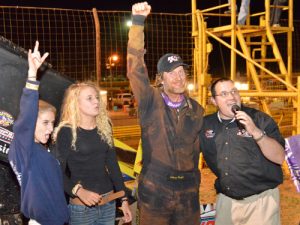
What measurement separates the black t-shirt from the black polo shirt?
91 centimetres

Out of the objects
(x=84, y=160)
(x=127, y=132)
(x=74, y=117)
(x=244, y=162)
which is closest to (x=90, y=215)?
(x=84, y=160)

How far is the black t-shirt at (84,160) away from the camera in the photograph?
10.0 feet

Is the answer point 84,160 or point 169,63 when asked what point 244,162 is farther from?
point 84,160

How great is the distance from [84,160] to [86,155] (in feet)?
0.13

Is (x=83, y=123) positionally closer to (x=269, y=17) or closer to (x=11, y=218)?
(x=11, y=218)

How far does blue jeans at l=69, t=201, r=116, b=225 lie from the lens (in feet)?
10.1

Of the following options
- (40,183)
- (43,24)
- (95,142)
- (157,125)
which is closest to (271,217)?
(157,125)

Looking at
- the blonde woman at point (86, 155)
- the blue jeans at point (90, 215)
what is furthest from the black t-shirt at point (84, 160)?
the blue jeans at point (90, 215)

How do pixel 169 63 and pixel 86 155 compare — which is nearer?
pixel 86 155

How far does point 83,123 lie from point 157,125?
586 millimetres

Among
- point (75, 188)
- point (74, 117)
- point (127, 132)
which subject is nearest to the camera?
point (75, 188)

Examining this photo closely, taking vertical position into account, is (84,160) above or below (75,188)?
above

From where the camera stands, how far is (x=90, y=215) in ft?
10.2

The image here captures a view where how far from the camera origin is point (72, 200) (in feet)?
10.3
